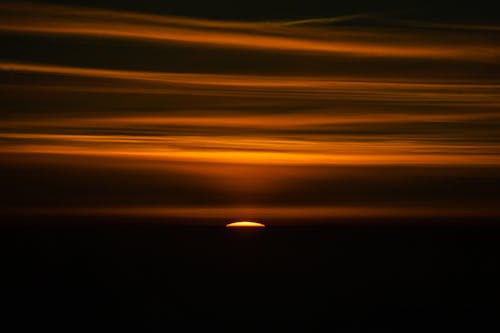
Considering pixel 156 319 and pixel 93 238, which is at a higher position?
pixel 93 238

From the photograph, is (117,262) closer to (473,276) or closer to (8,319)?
(8,319)

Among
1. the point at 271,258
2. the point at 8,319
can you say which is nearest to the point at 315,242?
the point at 271,258

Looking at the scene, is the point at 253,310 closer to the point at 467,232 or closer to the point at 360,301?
the point at 360,301

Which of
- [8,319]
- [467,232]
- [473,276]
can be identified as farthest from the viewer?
[467,232]

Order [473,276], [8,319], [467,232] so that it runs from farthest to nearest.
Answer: [467,232] → [473,276] → [8,319]

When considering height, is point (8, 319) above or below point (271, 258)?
below

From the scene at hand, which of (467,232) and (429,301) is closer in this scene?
(429,301)
